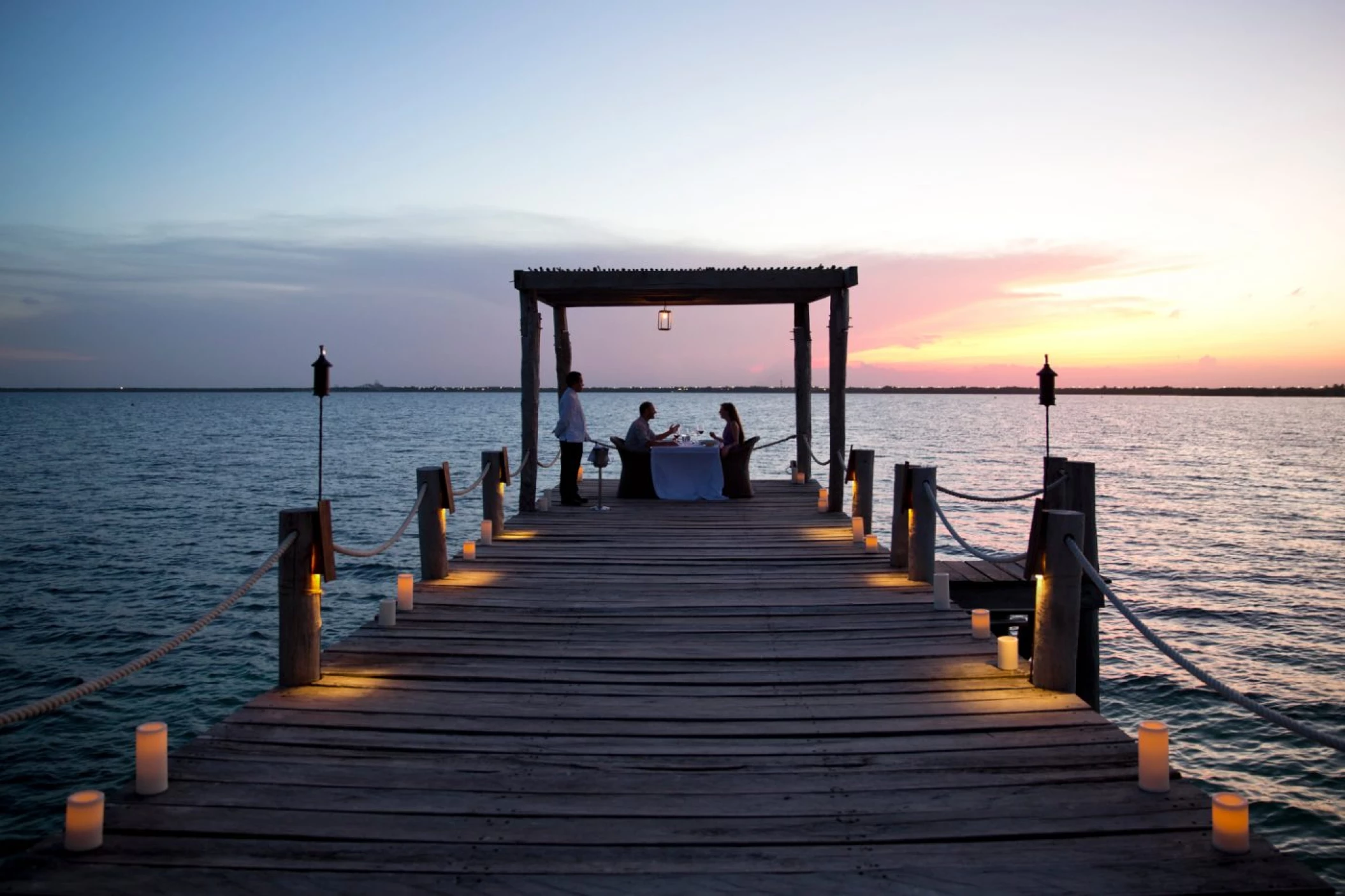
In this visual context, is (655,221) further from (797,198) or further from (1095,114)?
(1095,114)

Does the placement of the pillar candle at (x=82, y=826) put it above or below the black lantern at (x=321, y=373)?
below

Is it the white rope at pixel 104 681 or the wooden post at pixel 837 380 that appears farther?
the wooden post at pixel 837 380

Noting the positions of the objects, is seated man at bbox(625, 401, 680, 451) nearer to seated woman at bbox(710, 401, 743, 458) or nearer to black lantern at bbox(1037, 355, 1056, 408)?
seated woman at bbox(710, 401, 743, 458)

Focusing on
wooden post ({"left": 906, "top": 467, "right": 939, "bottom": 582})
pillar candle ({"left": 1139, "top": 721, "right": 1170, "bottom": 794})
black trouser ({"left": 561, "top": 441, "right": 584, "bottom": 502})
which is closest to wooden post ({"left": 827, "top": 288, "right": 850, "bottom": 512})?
black trouser ({"left": 561, "top": 441, "right": 584, "bottom": 502})

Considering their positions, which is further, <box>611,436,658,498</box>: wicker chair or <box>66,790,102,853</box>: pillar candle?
<box>611,436,658,498</box>: wicker chair

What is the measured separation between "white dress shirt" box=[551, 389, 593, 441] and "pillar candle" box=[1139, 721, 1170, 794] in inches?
318

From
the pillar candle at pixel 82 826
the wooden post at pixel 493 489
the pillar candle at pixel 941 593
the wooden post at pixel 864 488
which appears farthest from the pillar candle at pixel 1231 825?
the wooden post at pixel 493 489

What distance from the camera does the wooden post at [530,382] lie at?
11438 mm

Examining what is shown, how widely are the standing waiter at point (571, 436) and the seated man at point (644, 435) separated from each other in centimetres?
96

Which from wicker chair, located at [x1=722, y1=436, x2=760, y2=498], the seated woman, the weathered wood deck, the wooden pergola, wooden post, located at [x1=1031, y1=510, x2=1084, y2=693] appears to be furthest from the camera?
wicker chair, located at [x1=722, y1=436, x2=760, y2=498]

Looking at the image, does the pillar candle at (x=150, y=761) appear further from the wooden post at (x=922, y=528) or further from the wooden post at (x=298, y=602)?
the wooden post at (x=922, y=528)

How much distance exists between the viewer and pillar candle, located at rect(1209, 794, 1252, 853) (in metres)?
2.82

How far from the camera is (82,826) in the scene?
285cm

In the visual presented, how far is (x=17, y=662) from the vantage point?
1086 cm
